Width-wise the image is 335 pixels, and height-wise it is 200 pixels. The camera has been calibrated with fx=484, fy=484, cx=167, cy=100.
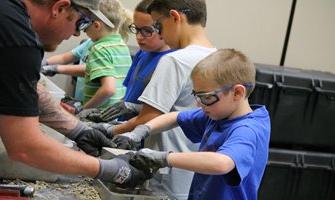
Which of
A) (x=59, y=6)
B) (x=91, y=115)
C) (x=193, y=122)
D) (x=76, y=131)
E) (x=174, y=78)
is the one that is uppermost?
(x=59, y=6)

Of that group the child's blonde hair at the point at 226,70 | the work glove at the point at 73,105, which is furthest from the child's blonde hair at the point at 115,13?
the child's blonde hair at the point at 226,70

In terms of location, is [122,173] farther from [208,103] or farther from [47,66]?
[47,66]

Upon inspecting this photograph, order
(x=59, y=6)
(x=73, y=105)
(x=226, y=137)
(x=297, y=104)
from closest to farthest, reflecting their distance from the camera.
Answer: (x=59, y=6) < (x=226, y=137) < (x=73, y=105) < (x=297, y=104)

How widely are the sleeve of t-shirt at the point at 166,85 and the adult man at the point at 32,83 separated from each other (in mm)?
338

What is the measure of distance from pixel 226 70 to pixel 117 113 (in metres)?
0.71

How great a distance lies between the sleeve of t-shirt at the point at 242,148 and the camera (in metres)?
1.18

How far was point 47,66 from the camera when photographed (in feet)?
9.07

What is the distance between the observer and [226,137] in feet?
4.27

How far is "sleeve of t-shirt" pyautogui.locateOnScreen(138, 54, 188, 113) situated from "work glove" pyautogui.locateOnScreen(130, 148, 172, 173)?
335mm

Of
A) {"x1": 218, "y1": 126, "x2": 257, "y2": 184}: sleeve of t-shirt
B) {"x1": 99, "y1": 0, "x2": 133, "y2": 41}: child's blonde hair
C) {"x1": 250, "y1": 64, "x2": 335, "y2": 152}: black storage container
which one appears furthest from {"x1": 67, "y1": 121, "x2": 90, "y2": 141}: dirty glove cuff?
{"x1": 250, "y1": 64, "x2": 335, "y2": 152}: black storage container

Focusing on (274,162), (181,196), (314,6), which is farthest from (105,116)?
(314,6)

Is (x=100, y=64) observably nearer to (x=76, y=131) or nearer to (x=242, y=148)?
(x=76, y=131)

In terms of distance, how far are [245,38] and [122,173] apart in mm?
2376

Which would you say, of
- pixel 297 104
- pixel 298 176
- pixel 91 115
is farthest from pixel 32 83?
pixel 298 176
